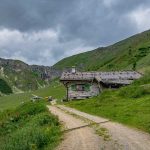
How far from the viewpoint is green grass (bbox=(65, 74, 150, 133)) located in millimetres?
40341

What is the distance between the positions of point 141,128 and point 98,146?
9.44 meters

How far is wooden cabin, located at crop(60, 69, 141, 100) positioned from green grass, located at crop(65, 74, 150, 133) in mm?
19544

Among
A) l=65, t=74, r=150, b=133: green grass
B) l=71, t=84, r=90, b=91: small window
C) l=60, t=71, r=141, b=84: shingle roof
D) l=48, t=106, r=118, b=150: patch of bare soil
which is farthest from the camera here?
l=71, t=84, r=90, b=91: small window

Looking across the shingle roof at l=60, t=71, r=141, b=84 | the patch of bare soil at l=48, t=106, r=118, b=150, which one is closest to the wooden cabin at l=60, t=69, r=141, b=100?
the shingle roof at l=60, t=71, r=141, b=84

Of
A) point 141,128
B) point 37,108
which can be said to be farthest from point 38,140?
point 37,108

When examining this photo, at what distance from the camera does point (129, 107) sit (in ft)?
170

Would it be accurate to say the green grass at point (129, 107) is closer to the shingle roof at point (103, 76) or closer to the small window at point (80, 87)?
the shingle roof at point (103, 76)

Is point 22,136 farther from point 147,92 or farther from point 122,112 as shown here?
point 147,92

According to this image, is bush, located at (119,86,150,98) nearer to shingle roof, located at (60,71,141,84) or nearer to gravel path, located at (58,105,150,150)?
gravel path, located at (58,105,150,150)

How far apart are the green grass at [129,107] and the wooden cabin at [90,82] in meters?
19.5

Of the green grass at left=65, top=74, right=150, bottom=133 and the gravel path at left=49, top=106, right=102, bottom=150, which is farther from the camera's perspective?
the green grass at left=65, top=74, right=150, bottom=133

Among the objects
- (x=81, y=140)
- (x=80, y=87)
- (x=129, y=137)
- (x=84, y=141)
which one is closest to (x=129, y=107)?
(x=129, y=137)

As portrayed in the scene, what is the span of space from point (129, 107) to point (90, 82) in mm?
43934

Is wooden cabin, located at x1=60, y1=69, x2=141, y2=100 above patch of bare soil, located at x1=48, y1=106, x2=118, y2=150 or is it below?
above
